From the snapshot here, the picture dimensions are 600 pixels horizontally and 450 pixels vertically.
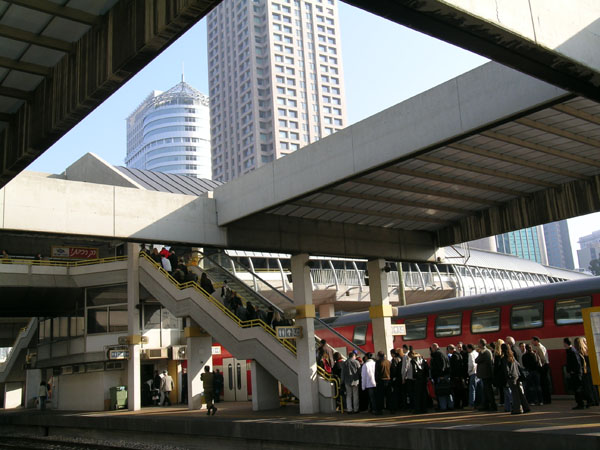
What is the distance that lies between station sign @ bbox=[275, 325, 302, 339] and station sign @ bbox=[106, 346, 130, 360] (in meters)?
10.6

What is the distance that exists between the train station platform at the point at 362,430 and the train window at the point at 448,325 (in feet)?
17.5

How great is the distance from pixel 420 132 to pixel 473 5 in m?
6.51

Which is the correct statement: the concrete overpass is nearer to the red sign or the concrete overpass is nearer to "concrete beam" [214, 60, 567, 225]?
"concrete beam" [214, 60, 567, 225]

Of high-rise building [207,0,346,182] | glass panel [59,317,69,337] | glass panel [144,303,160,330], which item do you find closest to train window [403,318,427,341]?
glass panel [144,303,160,330]

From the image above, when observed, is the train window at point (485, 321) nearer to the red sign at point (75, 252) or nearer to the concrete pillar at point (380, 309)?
Result: the concrete pillar at point (380, 309)

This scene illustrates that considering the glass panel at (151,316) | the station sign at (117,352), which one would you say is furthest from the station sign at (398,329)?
the glass panel at (151,316)

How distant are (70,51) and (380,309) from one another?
569 inches

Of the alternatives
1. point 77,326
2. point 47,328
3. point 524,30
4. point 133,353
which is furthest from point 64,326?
point 524,30

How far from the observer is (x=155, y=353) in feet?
99.3

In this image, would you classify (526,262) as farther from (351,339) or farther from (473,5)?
(473,5)

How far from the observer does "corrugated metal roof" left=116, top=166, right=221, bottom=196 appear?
129ft

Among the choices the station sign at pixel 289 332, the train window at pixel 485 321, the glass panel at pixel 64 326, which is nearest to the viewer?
the station sign at pixel 289 332

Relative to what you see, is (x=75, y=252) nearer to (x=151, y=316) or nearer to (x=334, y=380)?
(x=151, y=316)

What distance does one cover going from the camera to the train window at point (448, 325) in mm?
23062
